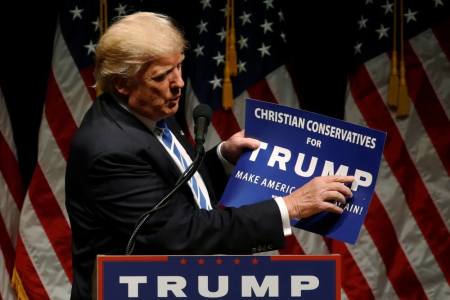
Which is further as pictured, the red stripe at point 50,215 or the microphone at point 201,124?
the red stripe at point 50,215

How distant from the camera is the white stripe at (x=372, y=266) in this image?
3.91 m

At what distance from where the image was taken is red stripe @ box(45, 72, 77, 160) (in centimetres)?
386

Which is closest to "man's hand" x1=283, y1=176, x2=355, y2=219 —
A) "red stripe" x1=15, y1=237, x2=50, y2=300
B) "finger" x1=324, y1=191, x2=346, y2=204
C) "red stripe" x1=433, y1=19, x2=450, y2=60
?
"finger" x1=324, y1=191, x2=346, y2=204

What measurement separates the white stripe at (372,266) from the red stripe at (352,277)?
16 mm

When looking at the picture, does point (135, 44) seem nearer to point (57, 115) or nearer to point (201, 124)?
point (201, 124)

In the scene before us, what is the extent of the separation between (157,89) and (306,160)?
0.42 m

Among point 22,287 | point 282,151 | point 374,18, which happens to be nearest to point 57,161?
point 22,287

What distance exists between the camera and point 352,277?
12.9ft

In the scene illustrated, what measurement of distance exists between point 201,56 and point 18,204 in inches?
41.1

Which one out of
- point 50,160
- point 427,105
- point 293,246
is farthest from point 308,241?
point 50,160

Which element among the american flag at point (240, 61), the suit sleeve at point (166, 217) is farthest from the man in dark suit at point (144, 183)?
the american flag at point (240, 61)

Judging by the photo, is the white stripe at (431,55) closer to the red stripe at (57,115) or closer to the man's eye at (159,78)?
the red stripe at (57,115)

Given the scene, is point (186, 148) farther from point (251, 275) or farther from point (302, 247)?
point (302, 247)

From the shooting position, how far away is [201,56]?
388cm
